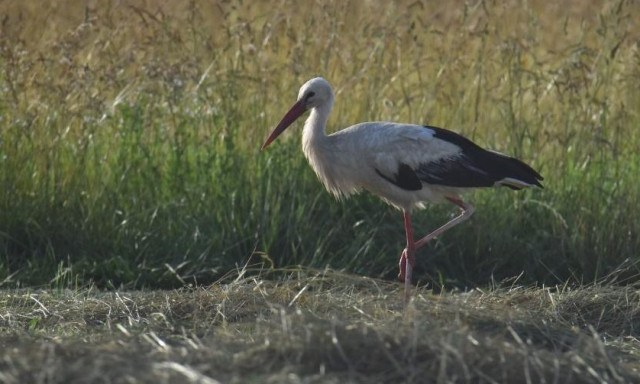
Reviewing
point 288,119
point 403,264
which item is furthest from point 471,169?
point 288,119

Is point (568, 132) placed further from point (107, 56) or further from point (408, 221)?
point (107, 56)

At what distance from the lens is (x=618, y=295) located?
213 inches

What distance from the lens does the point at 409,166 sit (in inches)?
236

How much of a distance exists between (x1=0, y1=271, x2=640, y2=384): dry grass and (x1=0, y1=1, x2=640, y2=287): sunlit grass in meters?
0.44

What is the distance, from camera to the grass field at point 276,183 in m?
5.21

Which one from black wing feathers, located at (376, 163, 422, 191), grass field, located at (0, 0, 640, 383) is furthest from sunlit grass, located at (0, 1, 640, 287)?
black wing feathers, located at (376, 163, 422, 191)

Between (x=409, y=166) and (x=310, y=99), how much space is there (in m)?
0.61

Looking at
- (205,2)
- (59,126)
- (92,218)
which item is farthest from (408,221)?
(205,2)

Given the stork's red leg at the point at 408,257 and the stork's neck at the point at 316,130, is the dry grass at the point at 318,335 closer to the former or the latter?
the stork's red leg at the point at 408,257

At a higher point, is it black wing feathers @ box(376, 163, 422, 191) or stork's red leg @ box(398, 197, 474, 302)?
black wing feathers @ box(376, 163, 422, 191)

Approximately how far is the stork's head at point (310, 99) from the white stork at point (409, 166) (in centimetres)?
20

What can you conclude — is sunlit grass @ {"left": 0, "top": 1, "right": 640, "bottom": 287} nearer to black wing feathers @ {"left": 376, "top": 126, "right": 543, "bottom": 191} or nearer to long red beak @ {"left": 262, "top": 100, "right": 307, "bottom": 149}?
long red beak @ {"left": 262, "top": 100, "right": 307, "bottom": 149}

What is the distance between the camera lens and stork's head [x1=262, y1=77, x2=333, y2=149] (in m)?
6.21

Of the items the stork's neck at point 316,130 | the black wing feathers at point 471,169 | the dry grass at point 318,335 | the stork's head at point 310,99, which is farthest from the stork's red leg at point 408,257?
the stork's head at point 310,99
